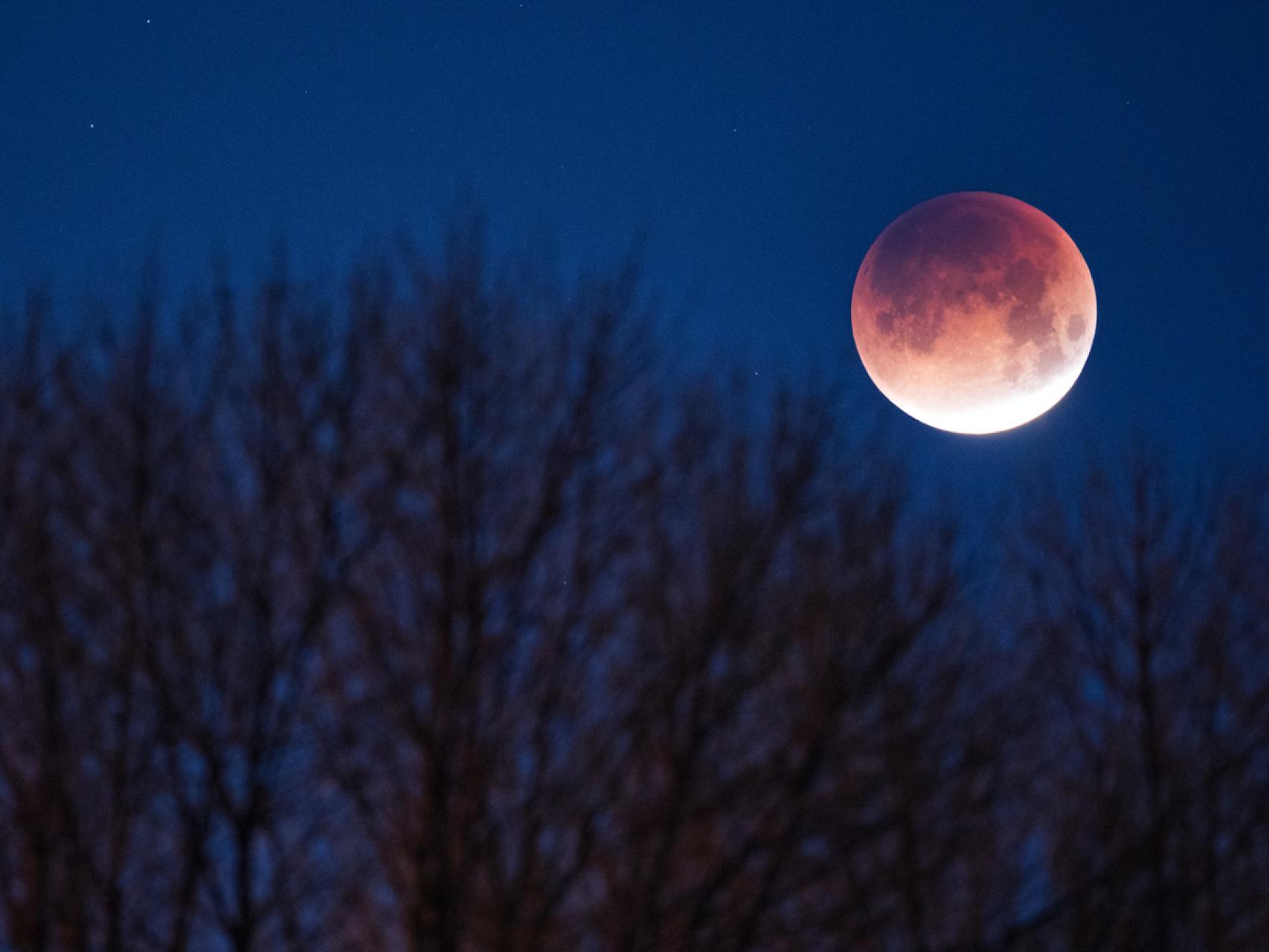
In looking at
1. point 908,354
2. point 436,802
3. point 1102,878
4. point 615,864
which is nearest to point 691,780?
point 615,864

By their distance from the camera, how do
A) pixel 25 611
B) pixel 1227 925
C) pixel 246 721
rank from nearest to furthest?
pixel 246 721 → pixel 25 611 → pixel 1227 925

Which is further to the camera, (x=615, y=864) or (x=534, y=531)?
(x=534, y=531)

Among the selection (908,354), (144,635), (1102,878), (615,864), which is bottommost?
(1102,878)

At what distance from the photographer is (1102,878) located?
479 cm

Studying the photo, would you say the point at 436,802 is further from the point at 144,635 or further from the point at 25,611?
the point at 25,611

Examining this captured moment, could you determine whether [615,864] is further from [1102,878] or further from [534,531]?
[1102,878]

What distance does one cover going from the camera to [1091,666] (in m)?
9.01

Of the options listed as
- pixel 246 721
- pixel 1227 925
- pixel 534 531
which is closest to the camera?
pixel 246 721

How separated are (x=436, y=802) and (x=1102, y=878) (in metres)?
2.71

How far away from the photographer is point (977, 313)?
6.98m

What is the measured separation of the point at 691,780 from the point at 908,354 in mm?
3432

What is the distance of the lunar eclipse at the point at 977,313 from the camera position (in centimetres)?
700

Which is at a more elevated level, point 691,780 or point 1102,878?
point 691,780

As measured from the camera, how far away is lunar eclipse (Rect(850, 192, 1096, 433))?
23.0ft
